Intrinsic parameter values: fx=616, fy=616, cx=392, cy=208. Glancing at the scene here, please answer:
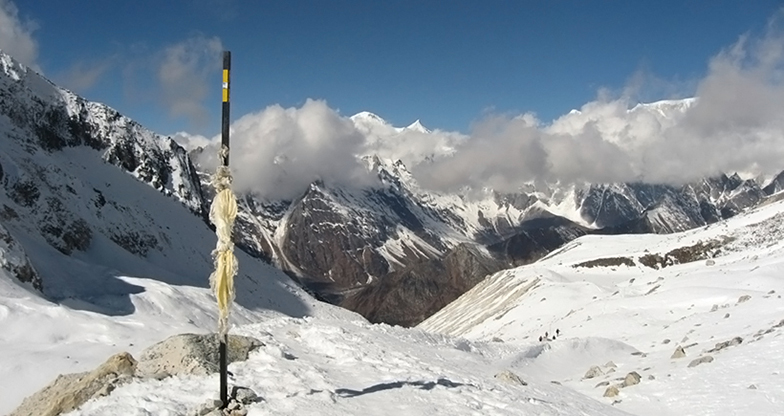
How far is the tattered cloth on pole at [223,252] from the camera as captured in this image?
11984 mm

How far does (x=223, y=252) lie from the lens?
12000 millimetres

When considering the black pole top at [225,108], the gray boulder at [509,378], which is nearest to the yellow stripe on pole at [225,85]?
the black pole top at [225,108]

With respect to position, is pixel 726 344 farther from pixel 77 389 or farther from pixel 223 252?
→ pixel 77 389

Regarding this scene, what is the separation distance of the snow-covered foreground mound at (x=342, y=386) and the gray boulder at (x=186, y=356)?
0.33 m

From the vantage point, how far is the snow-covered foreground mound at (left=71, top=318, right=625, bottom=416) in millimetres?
12070

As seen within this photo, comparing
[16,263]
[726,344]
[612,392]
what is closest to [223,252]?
[612,392]

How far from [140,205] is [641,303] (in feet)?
265

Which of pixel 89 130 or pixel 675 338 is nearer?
pixel 675 338

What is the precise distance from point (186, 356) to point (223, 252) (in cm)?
340

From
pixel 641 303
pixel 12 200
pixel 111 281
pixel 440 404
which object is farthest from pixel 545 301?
pixel 440 404

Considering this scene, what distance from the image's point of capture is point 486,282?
167250mm

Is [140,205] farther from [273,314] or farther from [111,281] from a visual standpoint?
[111,281]

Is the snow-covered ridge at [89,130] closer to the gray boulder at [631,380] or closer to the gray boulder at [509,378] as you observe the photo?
the gray boulder at [509,378]

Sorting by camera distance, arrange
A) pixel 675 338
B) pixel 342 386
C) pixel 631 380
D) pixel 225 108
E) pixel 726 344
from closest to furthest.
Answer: pixel 225 108
pixel 342 386
pixel 631 380
pixel 726 344
pixel 675 338
